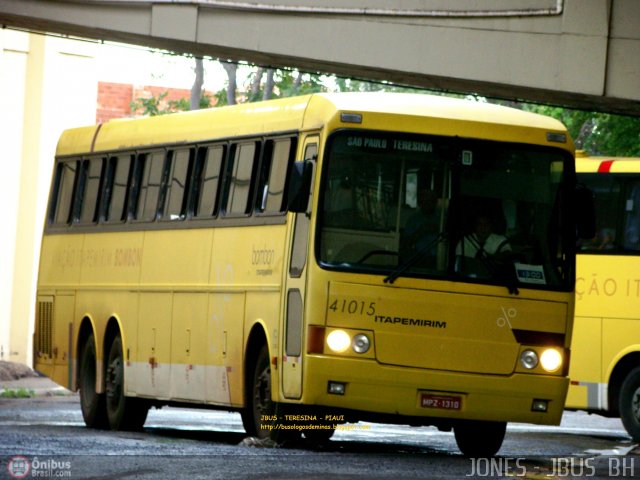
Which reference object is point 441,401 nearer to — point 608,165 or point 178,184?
point 178,184

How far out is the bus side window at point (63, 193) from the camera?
Result: 22828 millimetres

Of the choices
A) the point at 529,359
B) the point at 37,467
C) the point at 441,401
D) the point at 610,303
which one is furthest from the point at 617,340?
the point at 37,467

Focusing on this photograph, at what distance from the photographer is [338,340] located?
1526cm

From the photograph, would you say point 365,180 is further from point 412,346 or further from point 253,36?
point 253,36

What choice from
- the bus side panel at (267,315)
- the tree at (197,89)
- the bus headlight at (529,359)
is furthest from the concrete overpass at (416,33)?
the tree at (197,89)

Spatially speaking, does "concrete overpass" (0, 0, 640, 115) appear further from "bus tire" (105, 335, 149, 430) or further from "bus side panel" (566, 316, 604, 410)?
"bus tire" (105, 335, 149, 430)

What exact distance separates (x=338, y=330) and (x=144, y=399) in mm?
5671

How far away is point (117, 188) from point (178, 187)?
80.9 inches

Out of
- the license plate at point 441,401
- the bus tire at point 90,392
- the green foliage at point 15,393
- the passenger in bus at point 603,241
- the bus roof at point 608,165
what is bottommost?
the green foliage at point 15,393

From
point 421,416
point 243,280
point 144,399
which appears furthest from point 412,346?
point 144,399

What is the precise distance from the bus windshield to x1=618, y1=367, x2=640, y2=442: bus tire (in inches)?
255

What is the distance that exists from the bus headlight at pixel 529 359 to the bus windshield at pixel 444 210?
0.56 m

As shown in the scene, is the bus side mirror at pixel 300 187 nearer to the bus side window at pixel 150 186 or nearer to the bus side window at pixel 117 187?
the bus side window at pixel 150 186

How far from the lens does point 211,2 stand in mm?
23891
